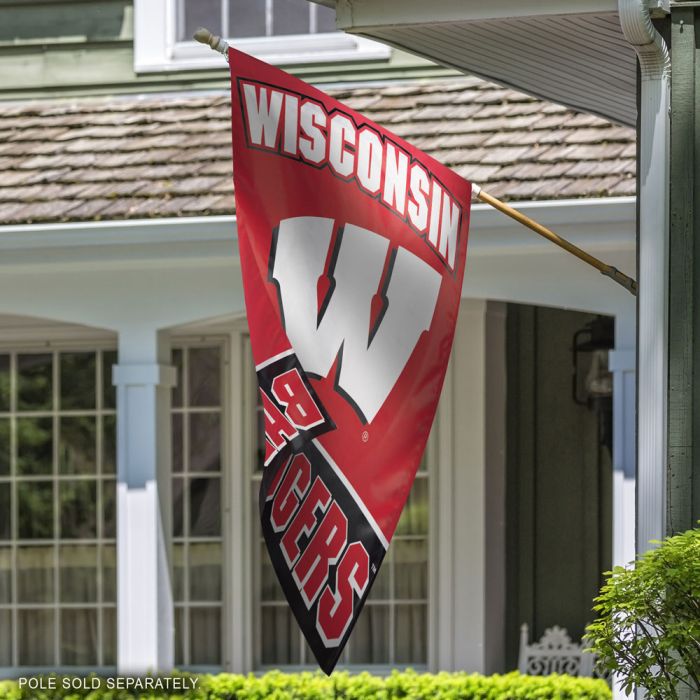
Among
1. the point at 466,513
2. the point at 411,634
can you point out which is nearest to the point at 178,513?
the point at 411,634

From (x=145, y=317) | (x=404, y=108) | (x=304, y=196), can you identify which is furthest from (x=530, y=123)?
(x=304, y=196)

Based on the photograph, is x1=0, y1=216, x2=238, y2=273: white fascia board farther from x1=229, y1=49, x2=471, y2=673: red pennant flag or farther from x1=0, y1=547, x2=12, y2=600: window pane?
x1=229, y1=49, x2=471, y2=673: red pennant flag

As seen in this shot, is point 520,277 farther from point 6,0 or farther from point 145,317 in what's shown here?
point 6,0

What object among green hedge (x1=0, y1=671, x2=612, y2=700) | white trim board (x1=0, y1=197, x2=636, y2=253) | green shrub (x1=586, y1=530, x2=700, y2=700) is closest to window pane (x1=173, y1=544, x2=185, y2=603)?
green hedge (x1=0, y1=671, x2=612, y2=700)

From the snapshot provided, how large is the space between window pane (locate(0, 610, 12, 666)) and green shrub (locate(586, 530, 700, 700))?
6465 mm

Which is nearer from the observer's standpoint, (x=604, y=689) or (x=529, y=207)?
(x=529, y=207)

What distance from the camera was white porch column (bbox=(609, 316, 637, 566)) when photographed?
24.1 ft

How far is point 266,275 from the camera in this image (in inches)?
178

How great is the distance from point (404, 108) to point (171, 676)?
3575 millimetres

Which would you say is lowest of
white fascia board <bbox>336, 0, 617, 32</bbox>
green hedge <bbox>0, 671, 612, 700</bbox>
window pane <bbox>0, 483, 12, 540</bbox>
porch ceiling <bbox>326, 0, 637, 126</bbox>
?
green hedge <bbox>0, 671, 612, 700</bbox>

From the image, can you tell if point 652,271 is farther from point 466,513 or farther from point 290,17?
→ point 290,17

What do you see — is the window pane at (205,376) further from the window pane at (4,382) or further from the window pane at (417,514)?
the window pane at (417,514)

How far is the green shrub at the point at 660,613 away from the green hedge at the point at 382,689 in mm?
4116

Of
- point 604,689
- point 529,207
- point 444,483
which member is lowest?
point 604,689
